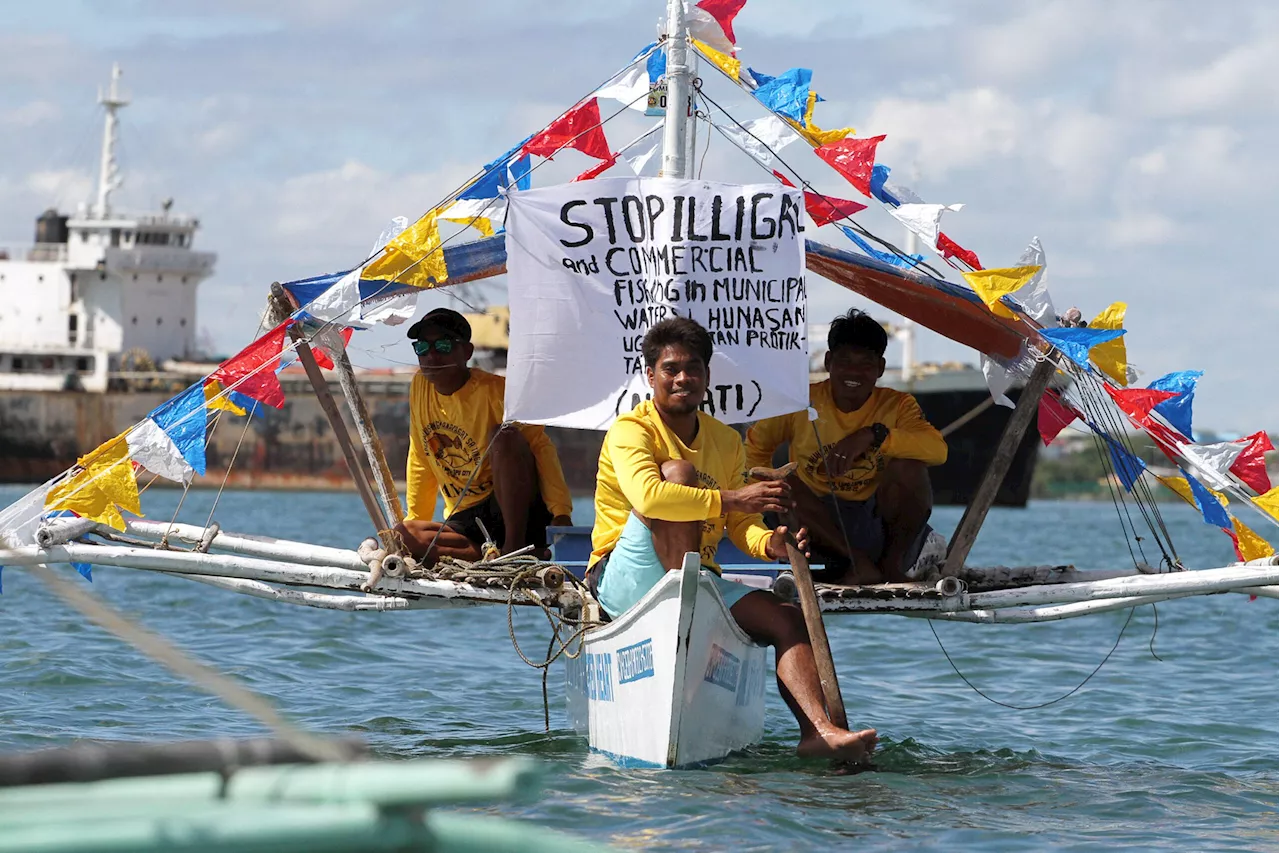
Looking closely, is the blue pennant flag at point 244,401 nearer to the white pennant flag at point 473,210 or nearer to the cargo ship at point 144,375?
the white pennant flag at point 473,210

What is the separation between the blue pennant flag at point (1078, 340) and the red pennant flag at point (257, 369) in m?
4.38

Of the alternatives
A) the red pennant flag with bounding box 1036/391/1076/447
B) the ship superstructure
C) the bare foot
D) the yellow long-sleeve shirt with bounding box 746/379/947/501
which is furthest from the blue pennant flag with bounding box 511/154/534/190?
the ship superstructure

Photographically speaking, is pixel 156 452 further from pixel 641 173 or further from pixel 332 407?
pixel 641 173

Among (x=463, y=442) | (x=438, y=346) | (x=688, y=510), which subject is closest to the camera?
(x=688, y=510)

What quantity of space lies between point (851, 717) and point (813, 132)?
406cm

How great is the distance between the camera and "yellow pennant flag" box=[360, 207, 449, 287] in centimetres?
910

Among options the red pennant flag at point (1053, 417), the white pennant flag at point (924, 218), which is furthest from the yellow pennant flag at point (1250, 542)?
the white pennant flag at point (924, 218)

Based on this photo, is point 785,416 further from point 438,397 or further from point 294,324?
point 294,324

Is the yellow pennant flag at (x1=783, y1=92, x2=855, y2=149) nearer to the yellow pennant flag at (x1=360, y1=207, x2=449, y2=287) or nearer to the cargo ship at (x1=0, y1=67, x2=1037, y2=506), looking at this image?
the yellow pennant flag at (x1=360, y1=207, x2=449, y2=287)

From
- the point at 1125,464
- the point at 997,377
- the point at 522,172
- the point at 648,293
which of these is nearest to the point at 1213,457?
the point at 1125,464

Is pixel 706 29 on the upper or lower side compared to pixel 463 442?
upper

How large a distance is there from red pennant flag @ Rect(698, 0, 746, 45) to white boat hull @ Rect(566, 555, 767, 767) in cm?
378

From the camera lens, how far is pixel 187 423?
30.6 feet

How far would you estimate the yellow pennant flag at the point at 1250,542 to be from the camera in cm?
879
